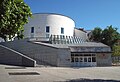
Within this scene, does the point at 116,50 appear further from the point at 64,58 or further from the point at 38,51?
the point at 38,51

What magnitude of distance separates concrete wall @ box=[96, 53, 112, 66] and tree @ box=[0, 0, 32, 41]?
37.3 m

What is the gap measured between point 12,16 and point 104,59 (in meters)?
38.7

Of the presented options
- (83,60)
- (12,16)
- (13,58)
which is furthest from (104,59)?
(12,16)

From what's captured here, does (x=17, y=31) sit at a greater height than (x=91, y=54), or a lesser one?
greater

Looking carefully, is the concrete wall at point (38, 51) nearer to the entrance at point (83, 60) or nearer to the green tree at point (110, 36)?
the entrance at point (83, 60)

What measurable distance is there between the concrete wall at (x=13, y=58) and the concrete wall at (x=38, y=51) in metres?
3.54

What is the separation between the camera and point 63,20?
194ft

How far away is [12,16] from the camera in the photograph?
31.4 ft

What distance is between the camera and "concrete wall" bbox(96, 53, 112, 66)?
46500mm

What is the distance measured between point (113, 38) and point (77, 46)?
58.8 feet

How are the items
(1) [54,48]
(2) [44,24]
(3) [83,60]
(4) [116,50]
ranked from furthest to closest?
(4) [116,50] < (2) [44,24] < (3) [83,60] < (1) [54,48]

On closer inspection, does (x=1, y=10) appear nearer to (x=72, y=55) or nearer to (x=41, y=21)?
(x=72, y=55)

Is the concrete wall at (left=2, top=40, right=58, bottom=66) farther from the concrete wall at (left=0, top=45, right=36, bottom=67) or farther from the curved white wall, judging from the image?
the curved white wall

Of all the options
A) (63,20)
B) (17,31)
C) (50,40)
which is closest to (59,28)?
(63,20)
